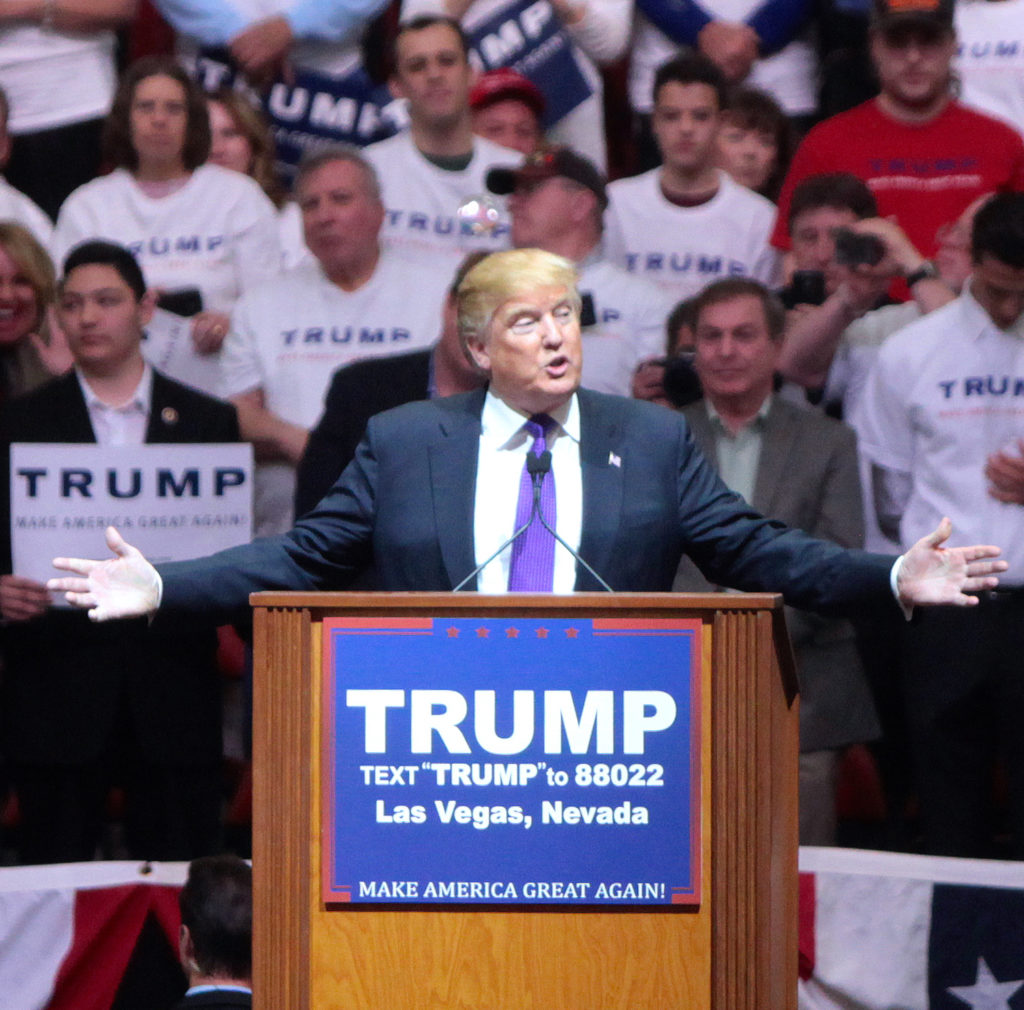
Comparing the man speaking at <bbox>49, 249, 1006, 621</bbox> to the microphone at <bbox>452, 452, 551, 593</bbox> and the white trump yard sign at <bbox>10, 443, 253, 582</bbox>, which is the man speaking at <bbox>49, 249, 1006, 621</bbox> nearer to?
the microphone at <bbox>452, 452, 551, 593</bbox>

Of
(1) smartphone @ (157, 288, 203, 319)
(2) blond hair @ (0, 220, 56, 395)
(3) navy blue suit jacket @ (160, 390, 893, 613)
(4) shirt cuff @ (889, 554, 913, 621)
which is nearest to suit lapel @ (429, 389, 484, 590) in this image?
(3) navy blue suit jacket @ (160, 390, 893, 613)

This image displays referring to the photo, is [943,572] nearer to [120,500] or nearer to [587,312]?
[587,312]

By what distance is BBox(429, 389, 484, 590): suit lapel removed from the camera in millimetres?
3062

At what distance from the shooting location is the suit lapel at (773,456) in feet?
16.7

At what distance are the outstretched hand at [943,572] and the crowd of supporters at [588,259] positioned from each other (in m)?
2.23

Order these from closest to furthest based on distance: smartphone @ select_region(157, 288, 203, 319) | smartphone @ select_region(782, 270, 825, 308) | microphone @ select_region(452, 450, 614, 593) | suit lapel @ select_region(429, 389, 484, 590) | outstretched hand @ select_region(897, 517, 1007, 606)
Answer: outstretched hand @ select_region(897, 517, 1007, 606), microphone @ select_region(452, 450, 614, 593), suit lapel @ select_region(429, 389, 484, 590), smartphone @ select_region(782, 270, 825, 308), smartphone @ select_region(157, 288, 203, 319)

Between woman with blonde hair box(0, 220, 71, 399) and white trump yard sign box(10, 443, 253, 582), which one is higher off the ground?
woman with blonde hair box(0, 220, 71, 399)

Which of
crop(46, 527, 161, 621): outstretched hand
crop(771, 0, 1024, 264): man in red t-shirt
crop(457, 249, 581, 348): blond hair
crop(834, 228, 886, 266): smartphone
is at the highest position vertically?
crop(771, 0, 1024, 264): man in red t-shirt

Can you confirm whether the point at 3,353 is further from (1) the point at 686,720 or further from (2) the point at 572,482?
(1) the point at 686,720

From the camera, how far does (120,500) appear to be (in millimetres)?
5078

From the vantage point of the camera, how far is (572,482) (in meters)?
3.11

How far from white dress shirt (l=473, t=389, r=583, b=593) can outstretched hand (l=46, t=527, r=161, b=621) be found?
1.74 feet

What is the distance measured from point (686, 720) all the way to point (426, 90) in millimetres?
4109

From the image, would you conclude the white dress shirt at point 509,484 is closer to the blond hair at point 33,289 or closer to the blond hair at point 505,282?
the blond hair at point 505,282
